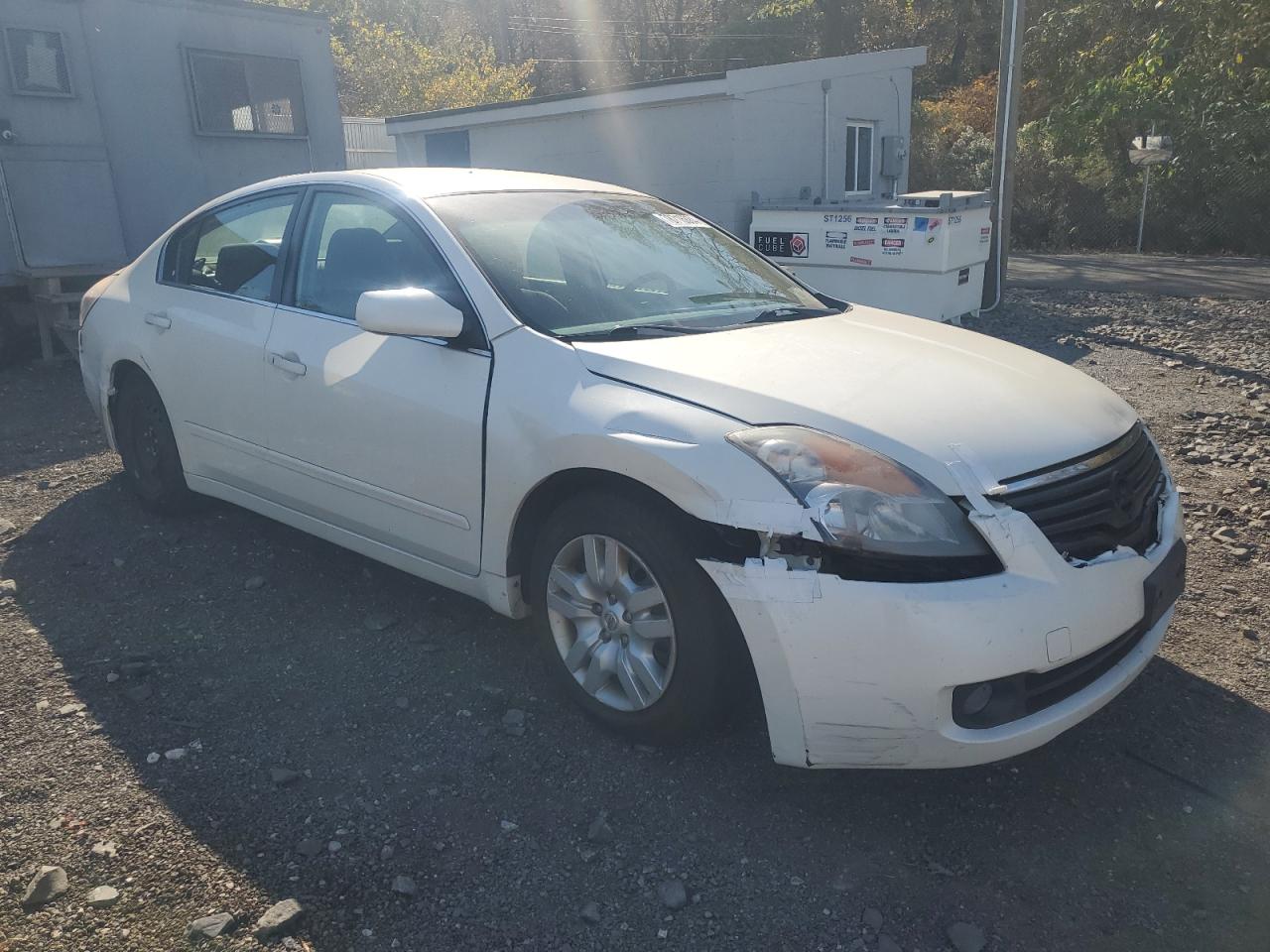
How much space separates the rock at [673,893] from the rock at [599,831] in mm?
228

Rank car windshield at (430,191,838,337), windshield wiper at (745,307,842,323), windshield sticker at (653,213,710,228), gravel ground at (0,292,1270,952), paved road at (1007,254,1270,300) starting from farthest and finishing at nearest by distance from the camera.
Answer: paved road at (1007,254,1270,300)
windshield sticker at (653,213,710,228)
windshield wiper at (745,307,842,323)
car windshield at (430,191,838,337)
gravel ground at (0,292,1270,952)

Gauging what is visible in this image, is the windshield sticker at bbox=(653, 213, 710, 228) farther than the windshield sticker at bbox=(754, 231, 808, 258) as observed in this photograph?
No

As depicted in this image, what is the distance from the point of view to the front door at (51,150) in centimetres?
899

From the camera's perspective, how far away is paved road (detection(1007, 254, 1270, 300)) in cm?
1356

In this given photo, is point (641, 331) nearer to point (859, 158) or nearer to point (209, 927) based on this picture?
point (209, 927)

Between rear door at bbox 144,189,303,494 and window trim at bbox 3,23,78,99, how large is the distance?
5.82 meters

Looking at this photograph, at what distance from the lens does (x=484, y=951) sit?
7.57 ft

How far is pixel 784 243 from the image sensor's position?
11312mm

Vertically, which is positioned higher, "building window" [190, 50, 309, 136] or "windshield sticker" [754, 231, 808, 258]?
"building window" [190, 50, 309, 136]

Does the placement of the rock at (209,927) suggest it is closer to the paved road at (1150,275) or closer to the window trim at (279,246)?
the window trim at (279,246)

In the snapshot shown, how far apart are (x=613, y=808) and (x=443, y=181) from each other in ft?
7.83

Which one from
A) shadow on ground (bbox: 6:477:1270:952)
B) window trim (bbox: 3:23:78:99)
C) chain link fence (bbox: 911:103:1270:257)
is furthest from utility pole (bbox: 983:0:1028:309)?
chain link fence (bbox: 911:103:1270:257)

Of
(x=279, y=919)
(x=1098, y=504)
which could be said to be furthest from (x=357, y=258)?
(x=1098, y=504)

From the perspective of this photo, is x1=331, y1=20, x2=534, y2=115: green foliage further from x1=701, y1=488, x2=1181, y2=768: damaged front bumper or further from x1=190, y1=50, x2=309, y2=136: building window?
x1=701, y1=488, x2=1181, y2=768: damaged front bumper
